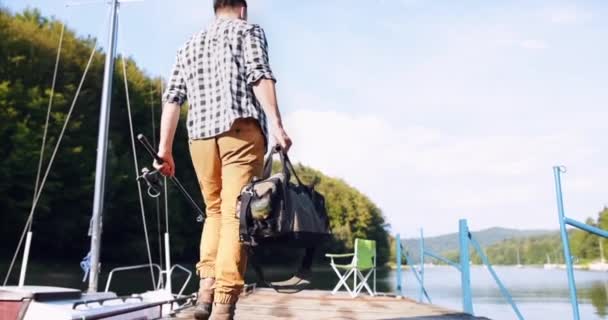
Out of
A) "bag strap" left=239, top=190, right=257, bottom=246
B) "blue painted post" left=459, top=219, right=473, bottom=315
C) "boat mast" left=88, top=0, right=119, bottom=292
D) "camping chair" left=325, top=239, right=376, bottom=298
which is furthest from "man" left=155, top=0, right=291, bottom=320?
"camping chair" left=325, top=239, right=376, bottom=298

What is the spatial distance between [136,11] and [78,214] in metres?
22.6

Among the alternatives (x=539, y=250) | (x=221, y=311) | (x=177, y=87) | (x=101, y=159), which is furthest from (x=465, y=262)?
(x=539, y=250)

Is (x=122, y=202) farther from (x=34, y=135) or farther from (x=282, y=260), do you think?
(x=282, y=260)

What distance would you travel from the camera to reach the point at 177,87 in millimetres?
3131

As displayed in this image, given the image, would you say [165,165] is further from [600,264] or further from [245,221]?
[600,264]

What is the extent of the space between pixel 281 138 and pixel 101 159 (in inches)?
226

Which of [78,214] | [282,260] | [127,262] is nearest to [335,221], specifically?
[282,260]

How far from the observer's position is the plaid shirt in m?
2.76

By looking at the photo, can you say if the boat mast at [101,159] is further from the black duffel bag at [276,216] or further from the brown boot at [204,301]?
the black duffel bag at [276,216]

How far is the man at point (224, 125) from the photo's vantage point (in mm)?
2623

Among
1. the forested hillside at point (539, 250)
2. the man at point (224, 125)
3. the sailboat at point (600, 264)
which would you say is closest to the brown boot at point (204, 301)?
the man at point (224, 125)

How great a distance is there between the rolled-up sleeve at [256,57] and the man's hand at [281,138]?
28 cm

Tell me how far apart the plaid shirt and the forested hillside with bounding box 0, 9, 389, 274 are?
18508 mm

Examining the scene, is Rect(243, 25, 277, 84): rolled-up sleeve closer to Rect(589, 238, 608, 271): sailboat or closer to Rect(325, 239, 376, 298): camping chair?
Rect(325, 239, 376, 298): camping chair
